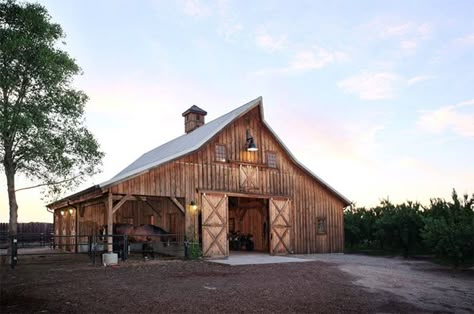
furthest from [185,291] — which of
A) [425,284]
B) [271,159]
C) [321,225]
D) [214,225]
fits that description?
[321,225]

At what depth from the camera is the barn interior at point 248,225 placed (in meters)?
23.3

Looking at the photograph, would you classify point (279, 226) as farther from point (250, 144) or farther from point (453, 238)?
point (453, 238)

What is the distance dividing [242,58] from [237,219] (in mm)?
10753

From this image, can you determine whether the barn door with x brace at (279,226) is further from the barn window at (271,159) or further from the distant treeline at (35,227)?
the distant treeline at (35,227)

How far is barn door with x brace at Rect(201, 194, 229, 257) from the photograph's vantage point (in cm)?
1816

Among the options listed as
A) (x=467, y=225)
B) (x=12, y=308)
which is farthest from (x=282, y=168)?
(x=12, y=308)

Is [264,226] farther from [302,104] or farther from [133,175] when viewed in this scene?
[133,175]

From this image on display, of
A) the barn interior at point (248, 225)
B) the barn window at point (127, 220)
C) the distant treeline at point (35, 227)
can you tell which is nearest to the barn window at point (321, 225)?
the barn interior at point (248, 225)

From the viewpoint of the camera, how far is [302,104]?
68.5 feet

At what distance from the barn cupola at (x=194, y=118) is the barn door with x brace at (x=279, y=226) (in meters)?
8.10

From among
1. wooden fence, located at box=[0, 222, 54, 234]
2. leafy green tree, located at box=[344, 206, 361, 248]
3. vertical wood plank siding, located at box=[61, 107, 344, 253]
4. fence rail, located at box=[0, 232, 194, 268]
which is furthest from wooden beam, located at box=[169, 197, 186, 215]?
wooden fence, located at box=[0, 222, 54, 234]

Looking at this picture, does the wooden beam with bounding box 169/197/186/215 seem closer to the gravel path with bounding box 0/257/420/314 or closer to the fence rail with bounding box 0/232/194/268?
the fence rail with bounding box 0/232/194/268

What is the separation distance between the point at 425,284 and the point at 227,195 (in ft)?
31.6

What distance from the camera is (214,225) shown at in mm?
18438
